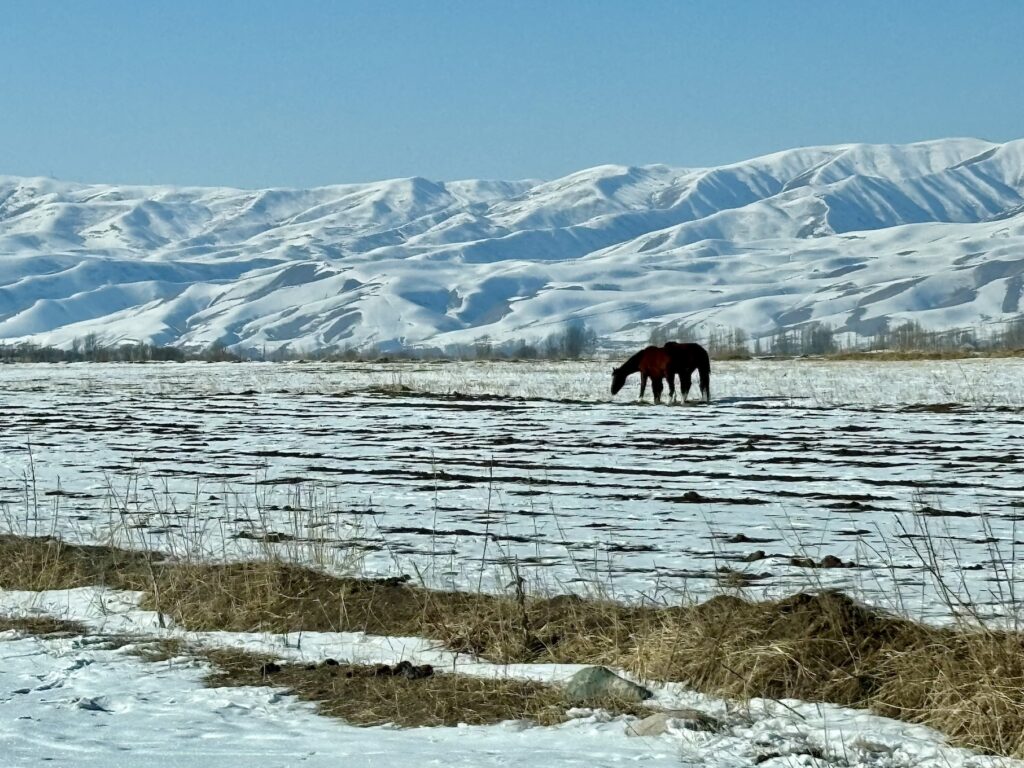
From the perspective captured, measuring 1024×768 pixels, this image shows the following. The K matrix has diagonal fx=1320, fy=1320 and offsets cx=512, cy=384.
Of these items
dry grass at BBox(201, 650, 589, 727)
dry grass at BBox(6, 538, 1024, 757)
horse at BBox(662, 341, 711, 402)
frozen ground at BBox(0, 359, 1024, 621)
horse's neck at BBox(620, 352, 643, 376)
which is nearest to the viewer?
dry grass at BBox(6, 538, 1024, 757)

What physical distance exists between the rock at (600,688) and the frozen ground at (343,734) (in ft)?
0.39

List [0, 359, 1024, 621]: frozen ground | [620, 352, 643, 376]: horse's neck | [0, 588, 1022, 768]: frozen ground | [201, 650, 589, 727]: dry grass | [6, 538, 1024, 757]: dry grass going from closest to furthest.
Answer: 1. [0, 588, 1022, 768]: frozen ground
2. [6, 538, 1024, 757]: dry grass
3. [201, 650, 589, 727]: dry grass
4. [0, 359, 1024, 621]: frozen ground
5. [620, 352, 643, 376]: horse's neck

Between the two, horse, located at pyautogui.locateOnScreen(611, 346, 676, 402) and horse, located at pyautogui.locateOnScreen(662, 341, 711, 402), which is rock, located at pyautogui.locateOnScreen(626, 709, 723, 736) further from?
horse, located at pyautogui.locateOnScreen(662, 341, 711, 402)

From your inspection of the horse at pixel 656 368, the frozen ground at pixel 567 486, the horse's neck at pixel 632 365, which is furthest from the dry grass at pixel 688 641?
the horse's neck at pixel 632 365

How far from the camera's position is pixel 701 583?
9.35m

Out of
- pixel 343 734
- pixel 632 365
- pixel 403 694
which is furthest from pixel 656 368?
pixel 343 734

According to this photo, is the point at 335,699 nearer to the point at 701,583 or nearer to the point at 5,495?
the point at 701,583

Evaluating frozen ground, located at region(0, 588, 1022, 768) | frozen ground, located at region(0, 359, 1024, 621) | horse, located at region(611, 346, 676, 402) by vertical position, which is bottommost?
frozen ground, located at region(0, 588, 1022, 768)

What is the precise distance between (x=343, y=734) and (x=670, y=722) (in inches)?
61.1

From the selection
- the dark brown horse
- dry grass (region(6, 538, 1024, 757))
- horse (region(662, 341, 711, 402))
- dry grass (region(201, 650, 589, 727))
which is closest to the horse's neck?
the dark brown horse

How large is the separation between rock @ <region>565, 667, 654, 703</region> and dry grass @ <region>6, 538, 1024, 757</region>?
7.5 inches

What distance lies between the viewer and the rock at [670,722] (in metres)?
6.16

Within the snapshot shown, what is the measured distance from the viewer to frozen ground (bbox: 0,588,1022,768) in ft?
19.0

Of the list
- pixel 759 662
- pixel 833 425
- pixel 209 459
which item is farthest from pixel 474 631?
pixel 833 425
